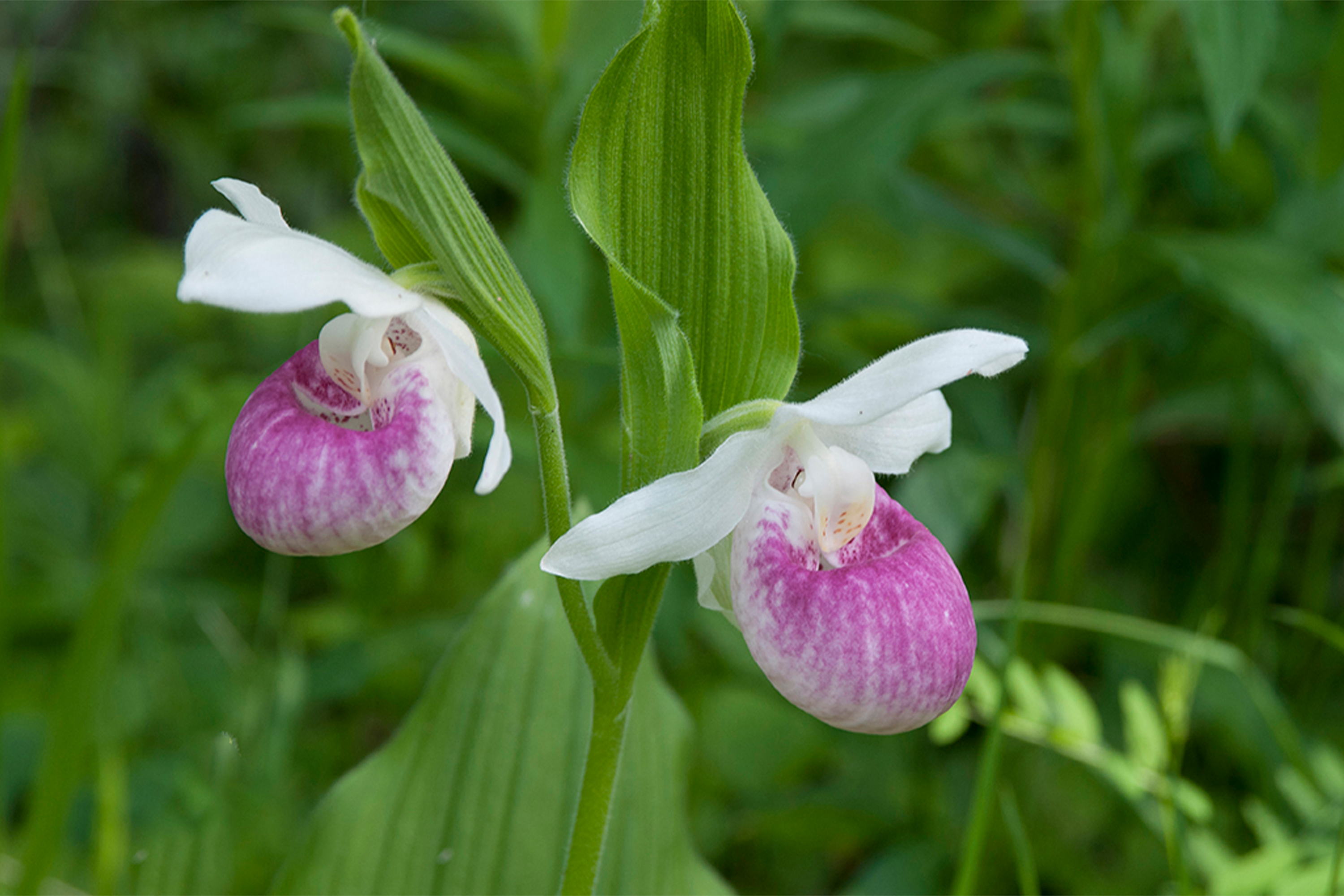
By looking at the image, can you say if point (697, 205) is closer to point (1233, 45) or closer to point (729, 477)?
point (729, 477)

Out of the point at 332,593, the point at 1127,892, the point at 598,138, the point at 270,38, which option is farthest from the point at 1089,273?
the point at 270,38

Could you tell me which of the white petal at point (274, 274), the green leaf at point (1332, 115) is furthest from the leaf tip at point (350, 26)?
the green leaf at point (1332, 115)

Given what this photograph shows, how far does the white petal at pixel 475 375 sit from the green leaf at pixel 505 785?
379mm

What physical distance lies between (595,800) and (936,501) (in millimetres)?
757

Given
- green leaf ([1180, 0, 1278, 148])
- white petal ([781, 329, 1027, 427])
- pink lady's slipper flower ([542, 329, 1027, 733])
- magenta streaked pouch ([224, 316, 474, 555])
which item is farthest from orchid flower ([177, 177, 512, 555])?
green leaf ([1180, 0, 1278, 148])

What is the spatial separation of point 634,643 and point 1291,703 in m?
1.32

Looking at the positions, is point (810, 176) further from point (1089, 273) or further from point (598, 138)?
point (598, 138)

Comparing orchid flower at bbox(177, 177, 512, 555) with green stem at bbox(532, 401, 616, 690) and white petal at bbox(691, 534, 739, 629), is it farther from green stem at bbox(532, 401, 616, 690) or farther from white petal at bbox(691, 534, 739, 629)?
white petal at bbox(691, 534, 739, 629)

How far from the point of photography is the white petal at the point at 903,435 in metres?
→ 0.82

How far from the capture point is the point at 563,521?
2.55ft

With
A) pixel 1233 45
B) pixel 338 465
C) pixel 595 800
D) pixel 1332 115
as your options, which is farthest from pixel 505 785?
pixel 1332 115

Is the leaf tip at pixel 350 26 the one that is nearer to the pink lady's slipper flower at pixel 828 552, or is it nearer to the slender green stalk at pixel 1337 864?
the pink lady's slipper flower at pixel 828 552

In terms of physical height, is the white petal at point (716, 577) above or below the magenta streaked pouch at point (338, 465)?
below

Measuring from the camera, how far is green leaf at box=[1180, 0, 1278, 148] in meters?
1.13
